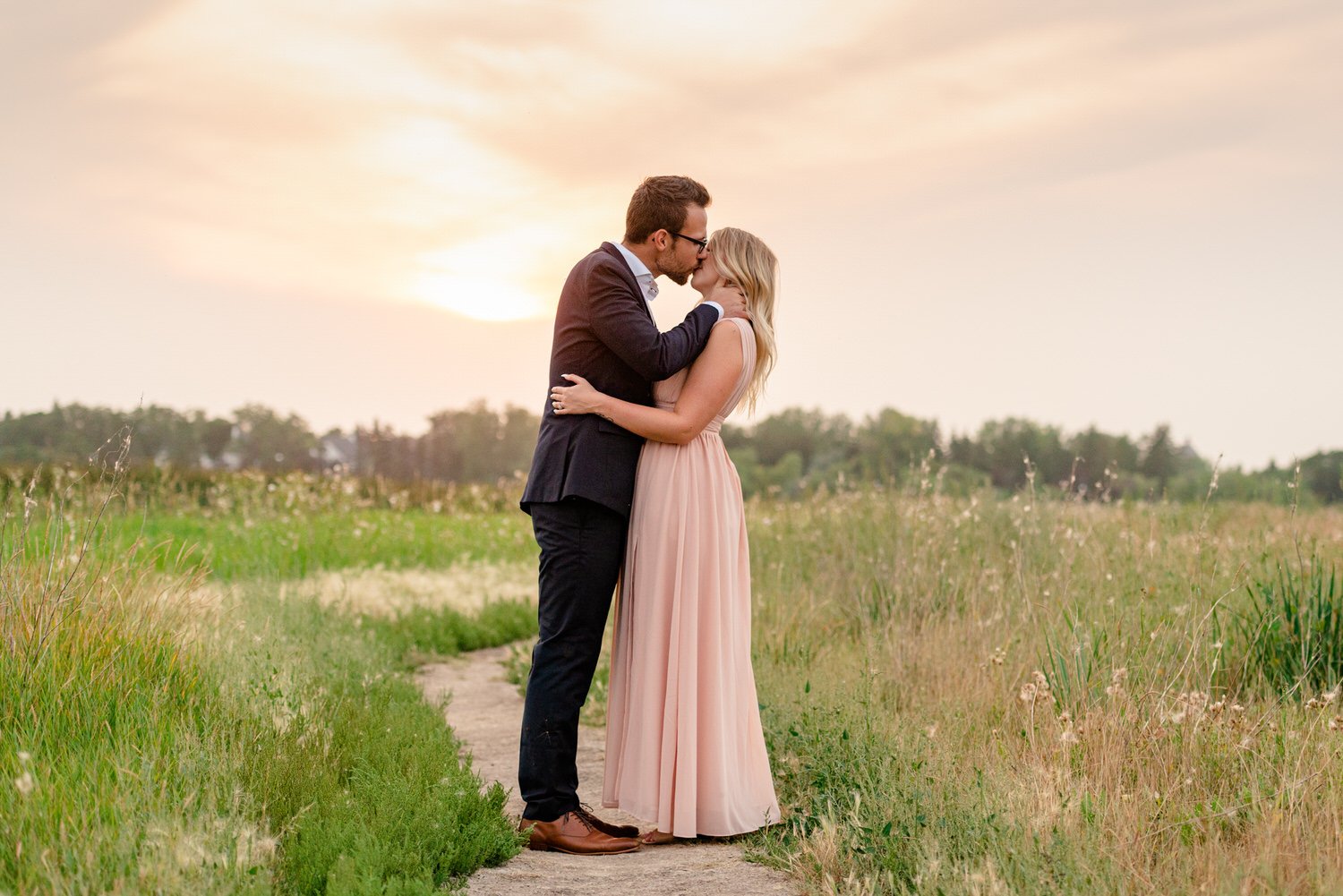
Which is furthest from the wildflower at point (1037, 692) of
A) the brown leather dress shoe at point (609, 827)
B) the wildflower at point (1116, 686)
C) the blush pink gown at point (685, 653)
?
the brown leather dress shoe at point (609, 827)

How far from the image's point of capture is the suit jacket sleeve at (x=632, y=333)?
14.0 feet

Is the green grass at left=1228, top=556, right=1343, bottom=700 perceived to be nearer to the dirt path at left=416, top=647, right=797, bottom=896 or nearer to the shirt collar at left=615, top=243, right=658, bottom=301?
the dirt path at left=416, top=647, right=797, bottom=896

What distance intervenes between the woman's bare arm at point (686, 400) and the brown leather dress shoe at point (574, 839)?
1.69 m

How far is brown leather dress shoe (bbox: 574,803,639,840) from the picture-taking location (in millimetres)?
4574

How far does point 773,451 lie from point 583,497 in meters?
51.6

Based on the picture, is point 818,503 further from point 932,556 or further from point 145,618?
point 145,618

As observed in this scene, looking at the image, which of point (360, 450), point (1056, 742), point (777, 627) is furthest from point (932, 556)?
point (360, 450)

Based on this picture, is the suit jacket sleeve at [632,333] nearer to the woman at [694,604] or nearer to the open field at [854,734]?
the woman at [694,604]

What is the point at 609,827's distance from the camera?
4609 mm

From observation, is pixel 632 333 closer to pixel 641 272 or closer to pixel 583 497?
pixel 641 272

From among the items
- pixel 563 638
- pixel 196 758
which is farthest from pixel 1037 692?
pixel 196 758

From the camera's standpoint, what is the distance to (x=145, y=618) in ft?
18.3

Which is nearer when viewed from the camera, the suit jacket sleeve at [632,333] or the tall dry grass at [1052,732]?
the tall dry grass at [1052,732]

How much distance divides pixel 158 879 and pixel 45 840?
0.53 m
